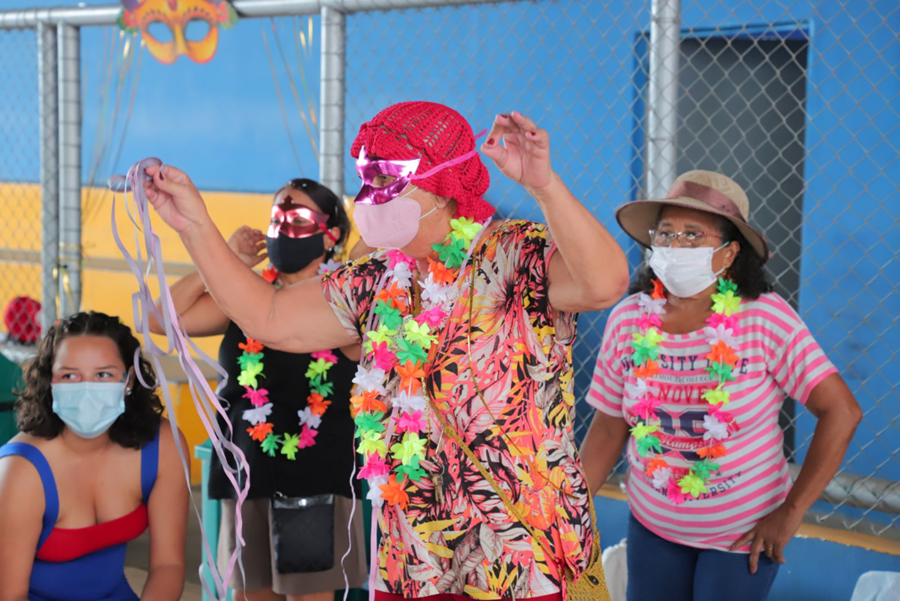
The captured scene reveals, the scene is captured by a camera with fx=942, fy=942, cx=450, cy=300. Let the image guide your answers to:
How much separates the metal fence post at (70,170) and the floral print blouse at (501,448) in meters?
3.42

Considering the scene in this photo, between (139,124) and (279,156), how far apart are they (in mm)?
1643

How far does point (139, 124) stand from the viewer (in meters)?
8.10

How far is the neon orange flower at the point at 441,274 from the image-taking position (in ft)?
6.02

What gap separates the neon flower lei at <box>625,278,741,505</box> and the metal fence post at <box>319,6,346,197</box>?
1.58m

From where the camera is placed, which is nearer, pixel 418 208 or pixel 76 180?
pixel 418 208

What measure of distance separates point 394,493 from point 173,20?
147 inches

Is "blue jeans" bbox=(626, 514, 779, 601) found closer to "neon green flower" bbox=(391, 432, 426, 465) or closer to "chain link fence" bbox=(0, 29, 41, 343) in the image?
"neon green flower" bbox=(391, 432, 426, 465)

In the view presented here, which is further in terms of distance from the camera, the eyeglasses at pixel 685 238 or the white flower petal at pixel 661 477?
the eyeglasses at pixel 685 238

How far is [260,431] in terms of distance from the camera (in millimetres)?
2930

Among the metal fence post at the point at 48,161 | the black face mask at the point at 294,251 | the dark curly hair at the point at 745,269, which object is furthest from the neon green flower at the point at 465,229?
the metal fence post at the point at 48,161

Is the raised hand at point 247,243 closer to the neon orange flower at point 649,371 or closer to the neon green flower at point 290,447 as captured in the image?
the neon green flower at point 290,447

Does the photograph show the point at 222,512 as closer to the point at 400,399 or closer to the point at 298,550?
the point at 298,550

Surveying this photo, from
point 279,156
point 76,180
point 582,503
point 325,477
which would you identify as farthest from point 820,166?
point 279,156

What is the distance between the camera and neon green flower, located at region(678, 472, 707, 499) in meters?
2.54
